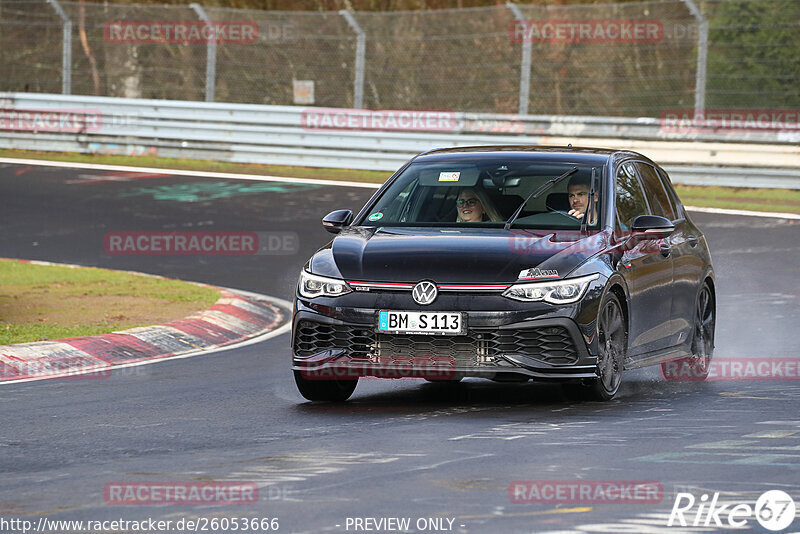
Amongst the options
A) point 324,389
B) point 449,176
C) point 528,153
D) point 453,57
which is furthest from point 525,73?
point 324,389

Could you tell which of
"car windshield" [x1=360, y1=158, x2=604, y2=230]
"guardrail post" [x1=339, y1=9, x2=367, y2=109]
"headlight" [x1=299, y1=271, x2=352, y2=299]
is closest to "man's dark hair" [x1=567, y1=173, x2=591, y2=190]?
"car windshield" [x1=360, y1=158, x2=604, y2=230]

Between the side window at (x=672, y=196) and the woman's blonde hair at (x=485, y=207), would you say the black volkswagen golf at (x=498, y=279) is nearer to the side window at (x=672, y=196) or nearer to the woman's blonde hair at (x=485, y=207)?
the woman's blonde hair at (x=485, y=207)

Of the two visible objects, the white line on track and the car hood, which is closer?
the car hood

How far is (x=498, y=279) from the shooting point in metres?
8.70

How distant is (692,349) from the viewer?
1088 cm

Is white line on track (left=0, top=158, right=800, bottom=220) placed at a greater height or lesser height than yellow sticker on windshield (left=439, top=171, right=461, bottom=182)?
lesser

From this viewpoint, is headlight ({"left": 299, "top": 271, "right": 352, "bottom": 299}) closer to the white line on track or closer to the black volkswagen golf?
the black volkswagen golf

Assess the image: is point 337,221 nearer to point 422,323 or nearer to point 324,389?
point 324,389

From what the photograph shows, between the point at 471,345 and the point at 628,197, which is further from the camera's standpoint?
the point at 628,197

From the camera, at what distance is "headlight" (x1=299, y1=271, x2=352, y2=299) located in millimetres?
8953

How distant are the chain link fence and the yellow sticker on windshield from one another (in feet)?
49.8

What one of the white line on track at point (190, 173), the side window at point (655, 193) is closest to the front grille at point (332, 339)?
the side window at point (655, 193)

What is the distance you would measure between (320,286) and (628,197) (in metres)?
2.41

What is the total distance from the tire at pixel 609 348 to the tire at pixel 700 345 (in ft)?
5.26
